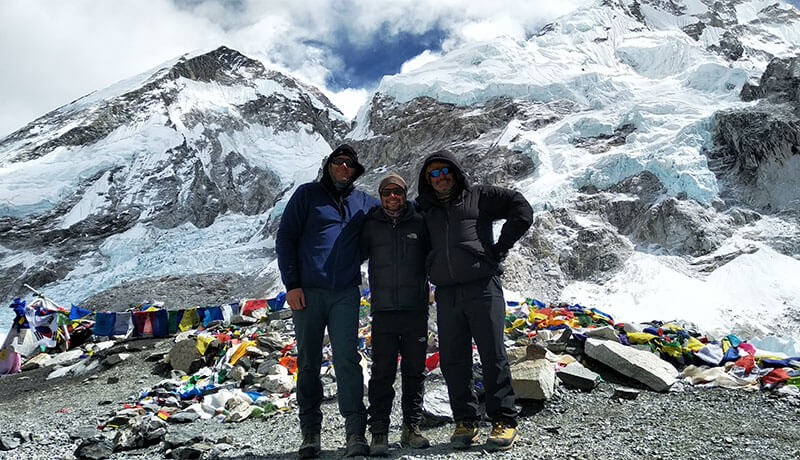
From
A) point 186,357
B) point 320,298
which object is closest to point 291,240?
point 320,298

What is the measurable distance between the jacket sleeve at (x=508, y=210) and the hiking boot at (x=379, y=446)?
1.52 metres

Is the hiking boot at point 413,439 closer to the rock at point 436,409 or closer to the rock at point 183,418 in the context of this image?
the rock at point 436,409

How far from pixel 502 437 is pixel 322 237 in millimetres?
1823

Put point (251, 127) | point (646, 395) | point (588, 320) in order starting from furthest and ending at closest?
point (251, 127) < point (588, 320) < point (646, 395)

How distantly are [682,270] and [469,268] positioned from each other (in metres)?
28.3

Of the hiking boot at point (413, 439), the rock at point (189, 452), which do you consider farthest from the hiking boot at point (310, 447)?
the rock at point (189, 452)

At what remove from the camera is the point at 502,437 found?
3537 mm

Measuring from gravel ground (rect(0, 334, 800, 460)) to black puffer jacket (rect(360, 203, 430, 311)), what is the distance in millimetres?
1036

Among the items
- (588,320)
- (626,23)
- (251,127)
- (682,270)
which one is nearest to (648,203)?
(682,270)

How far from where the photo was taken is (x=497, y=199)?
3.91 meters

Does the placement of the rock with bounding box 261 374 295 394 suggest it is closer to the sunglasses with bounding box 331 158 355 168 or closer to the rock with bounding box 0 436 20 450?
the rock with bounding box 0 436 20 450

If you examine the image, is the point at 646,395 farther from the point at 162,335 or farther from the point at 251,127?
the point at 251,127

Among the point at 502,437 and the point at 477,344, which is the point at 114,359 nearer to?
the point at 477,344

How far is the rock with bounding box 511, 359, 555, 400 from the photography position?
15.7 ft
